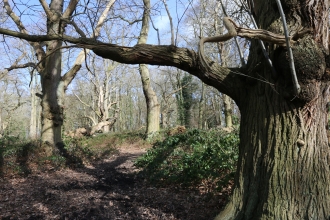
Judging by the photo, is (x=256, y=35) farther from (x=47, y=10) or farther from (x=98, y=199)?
(x=47, y=10)

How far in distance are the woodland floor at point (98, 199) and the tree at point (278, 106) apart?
1.42 meters

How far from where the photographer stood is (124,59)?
371 cm

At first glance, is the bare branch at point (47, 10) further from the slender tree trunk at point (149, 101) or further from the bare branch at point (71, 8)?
the slender tree trunk at point (149, 101)

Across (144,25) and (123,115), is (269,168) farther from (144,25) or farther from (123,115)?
(123,115)

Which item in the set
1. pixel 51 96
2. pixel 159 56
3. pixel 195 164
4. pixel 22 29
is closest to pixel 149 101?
pixel 51 96

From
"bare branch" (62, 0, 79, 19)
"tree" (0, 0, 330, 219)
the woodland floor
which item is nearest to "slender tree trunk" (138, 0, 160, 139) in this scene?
"bare branch" (62, 0, 79, 19)

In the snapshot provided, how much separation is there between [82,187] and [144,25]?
11.3m

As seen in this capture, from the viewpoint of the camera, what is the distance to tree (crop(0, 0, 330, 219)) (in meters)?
3.41

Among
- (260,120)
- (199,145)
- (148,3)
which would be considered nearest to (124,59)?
(260,120)

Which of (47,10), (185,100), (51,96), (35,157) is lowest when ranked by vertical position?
(35,157)

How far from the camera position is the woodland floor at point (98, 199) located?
188 inches

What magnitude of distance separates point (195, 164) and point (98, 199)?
228 cm

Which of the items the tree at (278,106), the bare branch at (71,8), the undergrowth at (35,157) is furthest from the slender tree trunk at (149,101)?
the tree at (278,106)

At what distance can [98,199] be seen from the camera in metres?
A: 5.61
